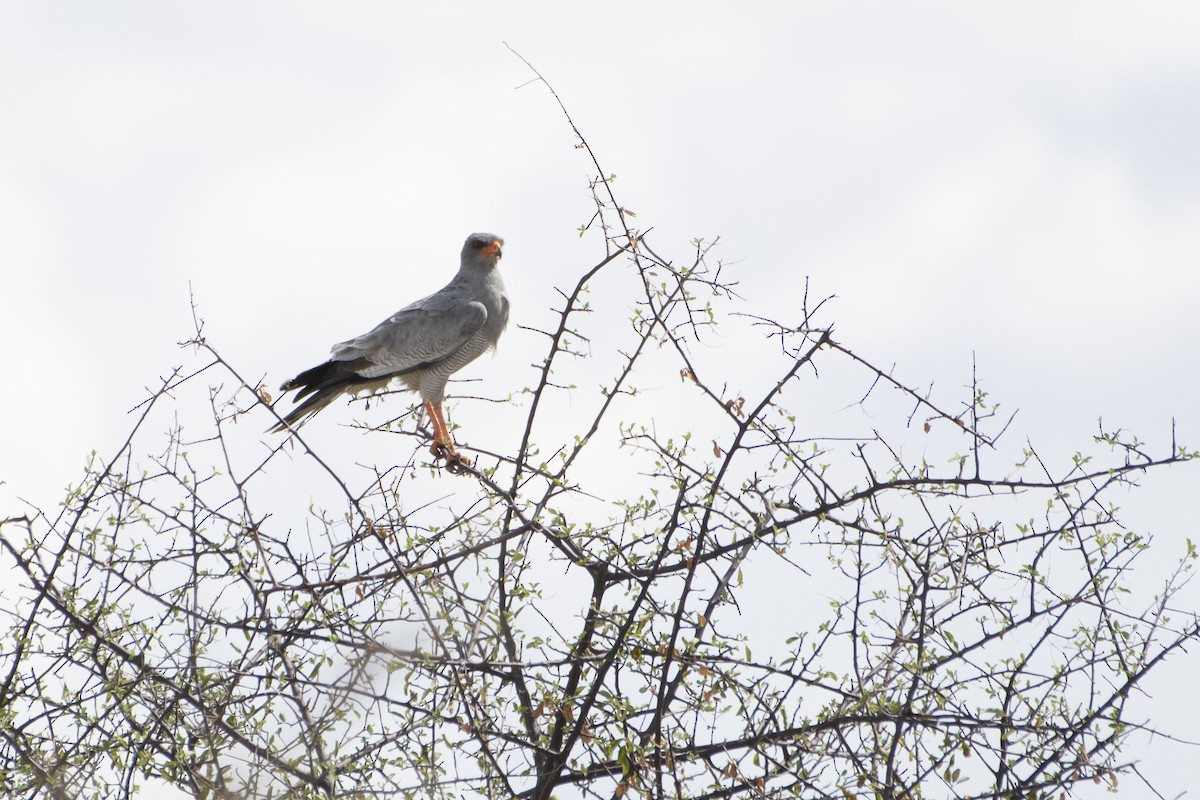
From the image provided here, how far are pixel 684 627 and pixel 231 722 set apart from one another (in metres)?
1.48

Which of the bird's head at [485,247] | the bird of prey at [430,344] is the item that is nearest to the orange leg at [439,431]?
the bird of prey at [430,344]

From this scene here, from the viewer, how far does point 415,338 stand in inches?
302

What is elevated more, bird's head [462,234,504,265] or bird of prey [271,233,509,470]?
bird's head [462,234,504,265]

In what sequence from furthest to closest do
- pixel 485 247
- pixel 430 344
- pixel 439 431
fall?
pixel 485 247
pixel 430 344
pixel 439 431

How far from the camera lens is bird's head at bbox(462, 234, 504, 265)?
820cm

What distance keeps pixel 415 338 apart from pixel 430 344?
9 centimetres

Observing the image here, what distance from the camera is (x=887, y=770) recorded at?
3639mm

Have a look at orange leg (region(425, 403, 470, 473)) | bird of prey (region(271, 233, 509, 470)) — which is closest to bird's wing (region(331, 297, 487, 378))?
bird of prey (region(271, 233, 509, 470))

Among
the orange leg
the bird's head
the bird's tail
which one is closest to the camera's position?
the orange leg

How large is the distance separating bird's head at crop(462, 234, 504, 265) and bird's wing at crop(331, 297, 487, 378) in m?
0.35

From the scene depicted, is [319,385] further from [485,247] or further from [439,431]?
[485,247]

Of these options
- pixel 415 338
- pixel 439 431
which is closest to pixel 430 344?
pixel 415 338

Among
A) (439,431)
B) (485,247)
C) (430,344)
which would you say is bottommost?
(439,431)

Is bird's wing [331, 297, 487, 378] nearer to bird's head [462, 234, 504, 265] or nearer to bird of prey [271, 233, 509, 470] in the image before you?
bird of prey [271, 233, 509, 470]
